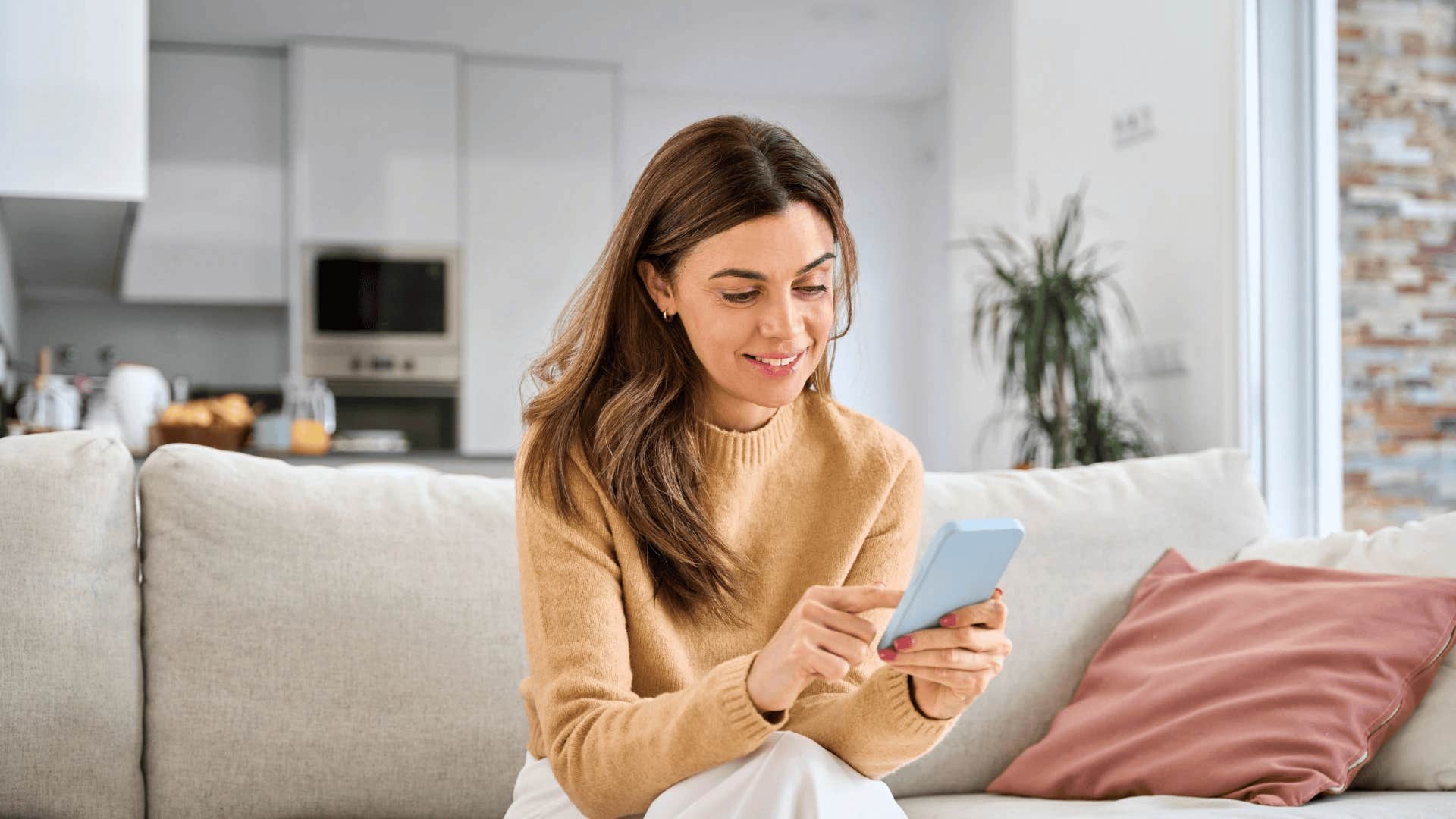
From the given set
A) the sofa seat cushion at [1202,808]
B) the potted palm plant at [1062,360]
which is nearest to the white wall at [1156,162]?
the potted palm plant at [1062,360]

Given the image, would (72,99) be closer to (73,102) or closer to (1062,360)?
(73,102)

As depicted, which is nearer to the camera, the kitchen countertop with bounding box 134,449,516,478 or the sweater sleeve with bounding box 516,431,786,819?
the sweater sleeve with bounding box 516,431,786,819

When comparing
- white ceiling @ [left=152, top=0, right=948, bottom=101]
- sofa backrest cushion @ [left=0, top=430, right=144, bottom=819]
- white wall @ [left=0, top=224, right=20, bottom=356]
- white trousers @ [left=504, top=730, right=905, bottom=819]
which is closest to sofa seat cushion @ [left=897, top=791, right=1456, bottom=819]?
white trousers @ [left=504, top=730, right=905, bottom=819]

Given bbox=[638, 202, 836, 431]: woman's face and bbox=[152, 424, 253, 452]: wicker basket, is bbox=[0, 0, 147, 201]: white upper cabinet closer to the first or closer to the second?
bbox=[152, 424, 253, 452]: wicker basket

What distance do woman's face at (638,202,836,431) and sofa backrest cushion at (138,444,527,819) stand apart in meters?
0.56

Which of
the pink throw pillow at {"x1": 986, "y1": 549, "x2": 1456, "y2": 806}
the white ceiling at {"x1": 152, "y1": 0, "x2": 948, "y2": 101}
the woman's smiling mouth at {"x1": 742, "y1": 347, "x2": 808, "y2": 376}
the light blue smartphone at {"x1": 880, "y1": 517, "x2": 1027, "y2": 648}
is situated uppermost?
the white ceiling at {"x1": 152, "y1": 0, "x2": 948, "y2": 101}

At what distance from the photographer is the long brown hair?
138cm

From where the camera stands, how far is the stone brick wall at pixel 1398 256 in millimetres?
3221

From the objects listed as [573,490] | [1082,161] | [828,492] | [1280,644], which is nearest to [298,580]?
[573,490]

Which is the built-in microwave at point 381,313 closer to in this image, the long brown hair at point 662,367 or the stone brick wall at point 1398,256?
the stone brick wall at point 1398,256

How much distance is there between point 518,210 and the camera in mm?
6375

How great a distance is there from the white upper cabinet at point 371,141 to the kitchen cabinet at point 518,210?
0.67 ft

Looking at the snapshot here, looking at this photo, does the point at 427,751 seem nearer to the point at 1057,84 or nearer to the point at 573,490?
the point at 573,490

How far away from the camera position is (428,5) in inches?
224
